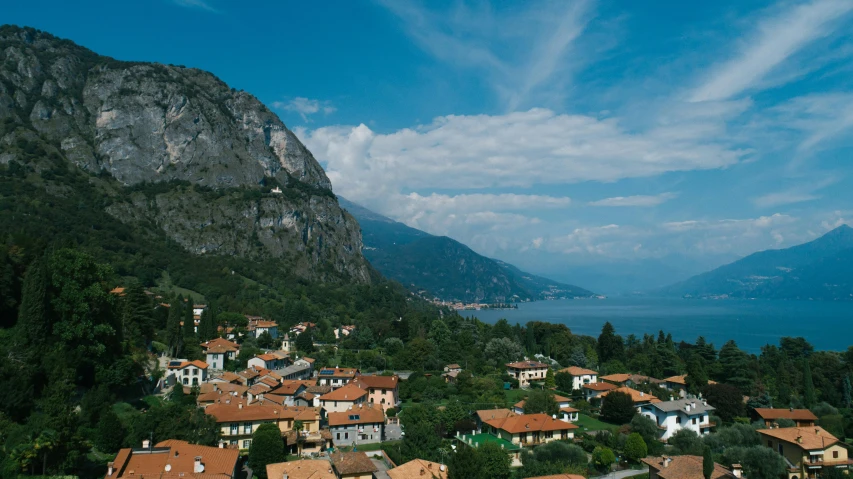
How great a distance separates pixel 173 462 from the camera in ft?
74.6

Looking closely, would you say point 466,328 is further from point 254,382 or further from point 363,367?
point 254,382

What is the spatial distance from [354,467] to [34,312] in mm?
19208

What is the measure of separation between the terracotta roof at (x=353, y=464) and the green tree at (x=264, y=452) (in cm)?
293

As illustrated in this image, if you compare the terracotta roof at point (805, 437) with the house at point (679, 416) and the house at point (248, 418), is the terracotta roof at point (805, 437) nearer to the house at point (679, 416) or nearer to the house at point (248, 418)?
the house at point (679, 416)

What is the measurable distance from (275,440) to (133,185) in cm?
12762

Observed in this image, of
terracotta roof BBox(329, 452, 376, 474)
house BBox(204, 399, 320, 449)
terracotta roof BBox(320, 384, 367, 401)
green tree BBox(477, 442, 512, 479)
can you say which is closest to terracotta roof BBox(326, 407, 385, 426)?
house BBox(204, 399, 320, 449)

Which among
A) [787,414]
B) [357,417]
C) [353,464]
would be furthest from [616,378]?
[353,464]

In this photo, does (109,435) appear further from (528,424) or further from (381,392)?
(528,424)

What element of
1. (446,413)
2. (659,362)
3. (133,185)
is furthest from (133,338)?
(133,185)

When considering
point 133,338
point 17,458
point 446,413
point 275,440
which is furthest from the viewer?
point 133,338

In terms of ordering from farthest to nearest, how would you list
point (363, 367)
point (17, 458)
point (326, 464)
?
point (363, 367) → point (326, 464) → point (17, 458)

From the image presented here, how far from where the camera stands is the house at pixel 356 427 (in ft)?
113

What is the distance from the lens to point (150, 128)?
5733 inches

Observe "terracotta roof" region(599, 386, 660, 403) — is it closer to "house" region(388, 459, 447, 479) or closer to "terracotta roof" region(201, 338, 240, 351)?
"house" region(388, 459, 447, 479)
